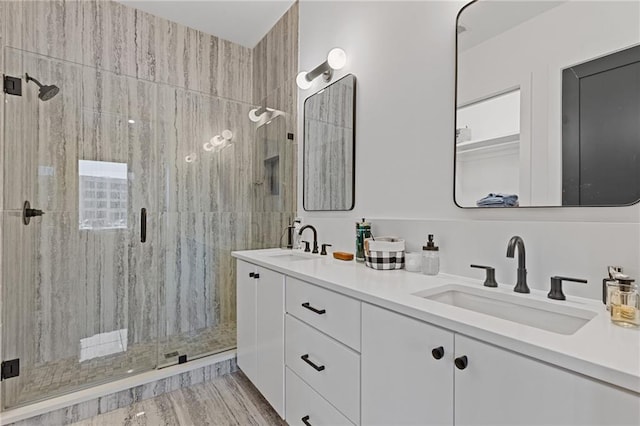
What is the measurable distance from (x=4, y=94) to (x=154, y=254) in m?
1.22

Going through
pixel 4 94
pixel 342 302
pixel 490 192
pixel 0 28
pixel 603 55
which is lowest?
pixel 342 302

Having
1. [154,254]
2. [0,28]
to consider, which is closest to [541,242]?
[154,254]

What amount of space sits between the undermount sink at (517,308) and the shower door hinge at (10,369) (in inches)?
85.2

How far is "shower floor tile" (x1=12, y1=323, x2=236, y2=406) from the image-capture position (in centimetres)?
176

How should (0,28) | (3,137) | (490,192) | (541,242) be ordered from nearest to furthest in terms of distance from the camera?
(541,242) < (490,192) < (3,137) < (0,28)

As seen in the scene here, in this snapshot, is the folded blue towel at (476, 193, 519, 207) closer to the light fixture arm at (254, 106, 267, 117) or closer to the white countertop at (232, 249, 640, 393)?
the white countertop at (232, 249, 640, 393)

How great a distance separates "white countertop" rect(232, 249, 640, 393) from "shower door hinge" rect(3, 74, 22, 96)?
1.95 m

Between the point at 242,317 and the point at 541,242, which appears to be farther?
the point at 242,317

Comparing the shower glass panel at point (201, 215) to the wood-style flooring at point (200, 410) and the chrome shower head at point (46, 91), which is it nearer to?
the wood-style flooring at point (200, 410)

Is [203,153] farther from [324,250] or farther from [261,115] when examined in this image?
[324,250]

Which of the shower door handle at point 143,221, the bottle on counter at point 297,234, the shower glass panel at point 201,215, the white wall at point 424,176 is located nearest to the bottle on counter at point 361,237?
the white wall at point 424,176

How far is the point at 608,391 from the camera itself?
0.54 metres

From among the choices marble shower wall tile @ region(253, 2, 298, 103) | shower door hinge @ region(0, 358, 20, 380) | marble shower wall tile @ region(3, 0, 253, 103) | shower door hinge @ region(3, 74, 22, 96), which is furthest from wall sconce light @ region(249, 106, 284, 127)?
shower door hinge @ region(0, 358, 20, 380)

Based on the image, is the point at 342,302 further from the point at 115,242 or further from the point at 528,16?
the point at 115,242
